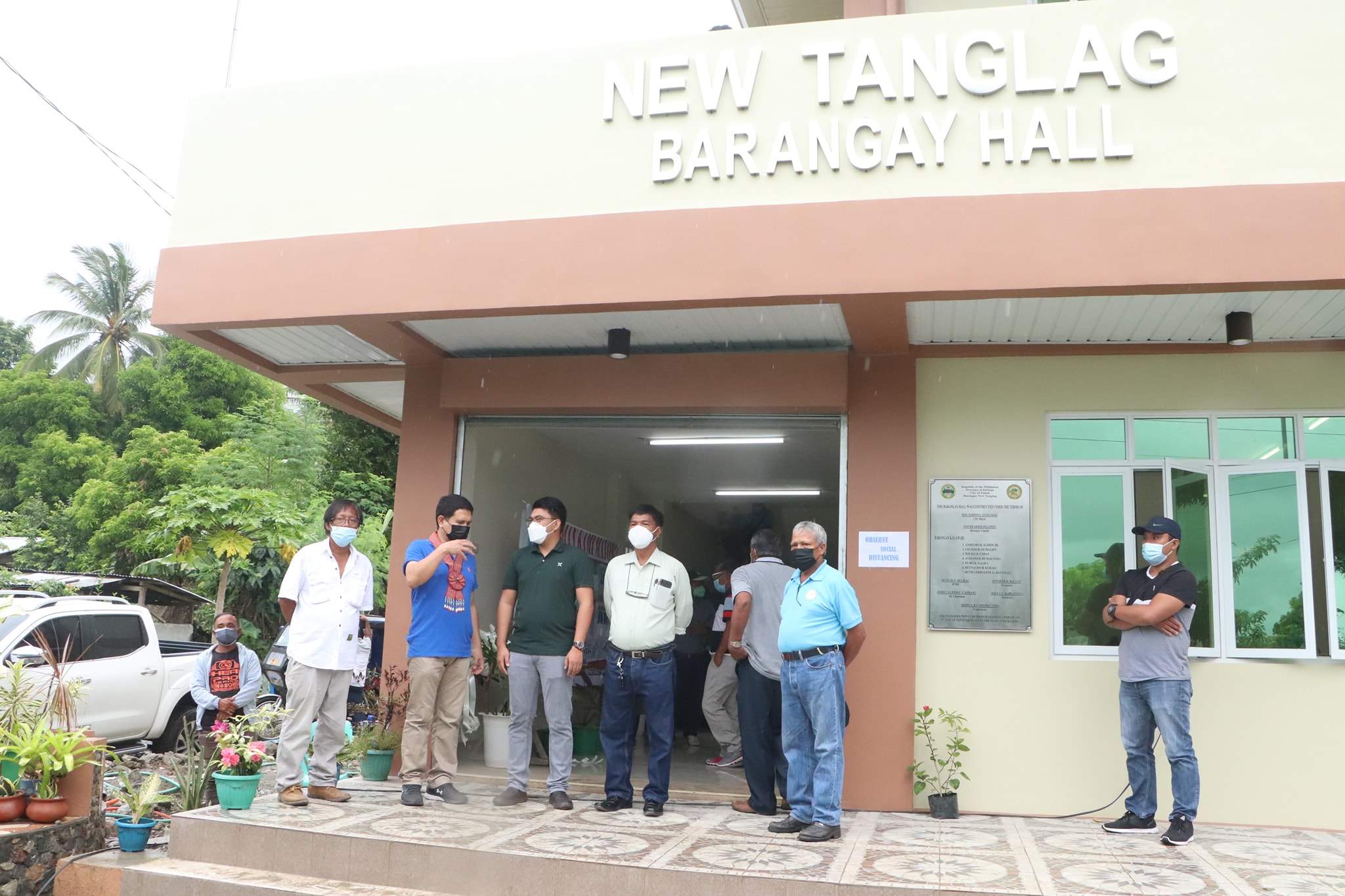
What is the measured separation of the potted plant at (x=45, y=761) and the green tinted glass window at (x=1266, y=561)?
6.50m

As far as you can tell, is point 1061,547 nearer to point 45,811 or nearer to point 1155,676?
point 1155,676

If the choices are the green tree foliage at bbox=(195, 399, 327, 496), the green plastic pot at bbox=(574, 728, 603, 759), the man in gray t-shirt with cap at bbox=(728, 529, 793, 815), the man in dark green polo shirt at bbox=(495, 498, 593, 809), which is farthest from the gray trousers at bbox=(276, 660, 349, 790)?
the green tree foliage at bbox=(195, 399, 327, 496)

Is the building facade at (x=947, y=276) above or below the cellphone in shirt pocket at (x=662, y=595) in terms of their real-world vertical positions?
above

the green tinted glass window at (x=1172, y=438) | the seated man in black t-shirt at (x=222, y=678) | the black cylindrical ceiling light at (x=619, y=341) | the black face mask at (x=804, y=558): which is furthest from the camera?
the seated man in black t-shirt at (x=222, y=678)

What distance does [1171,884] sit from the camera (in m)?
4.58

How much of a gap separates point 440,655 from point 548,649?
63 centimetres

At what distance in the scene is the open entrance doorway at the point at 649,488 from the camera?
24.5ft

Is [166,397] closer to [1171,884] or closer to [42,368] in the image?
[42,368]

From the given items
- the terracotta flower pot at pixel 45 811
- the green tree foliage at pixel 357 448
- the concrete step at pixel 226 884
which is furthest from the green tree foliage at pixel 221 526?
the concrete step at pixel 226 884

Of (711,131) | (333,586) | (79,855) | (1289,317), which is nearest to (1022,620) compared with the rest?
(1289,317)

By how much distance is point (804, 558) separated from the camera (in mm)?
5543

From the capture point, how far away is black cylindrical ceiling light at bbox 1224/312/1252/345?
5.96 m

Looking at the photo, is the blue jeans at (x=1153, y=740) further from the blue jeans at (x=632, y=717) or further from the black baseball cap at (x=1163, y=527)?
the blue jeans at (x=632, y=717)

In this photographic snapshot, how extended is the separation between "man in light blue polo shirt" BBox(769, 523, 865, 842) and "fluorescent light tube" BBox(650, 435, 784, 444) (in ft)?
8.75
